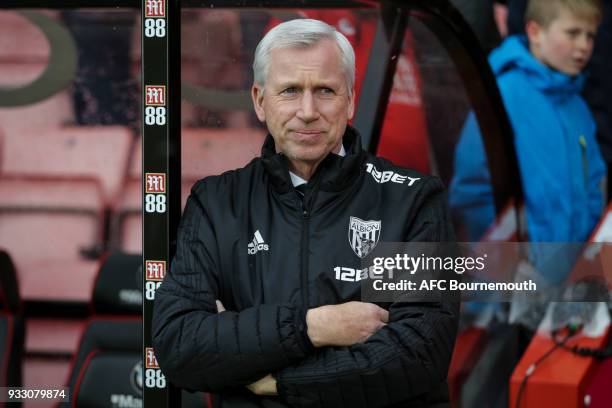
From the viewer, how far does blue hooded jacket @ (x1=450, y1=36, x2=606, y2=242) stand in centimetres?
313

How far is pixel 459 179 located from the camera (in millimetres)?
3230

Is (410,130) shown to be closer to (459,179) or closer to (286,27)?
(459,179)

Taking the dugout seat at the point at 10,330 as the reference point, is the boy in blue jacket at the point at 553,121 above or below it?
above

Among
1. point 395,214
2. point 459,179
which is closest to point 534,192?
point 459,179

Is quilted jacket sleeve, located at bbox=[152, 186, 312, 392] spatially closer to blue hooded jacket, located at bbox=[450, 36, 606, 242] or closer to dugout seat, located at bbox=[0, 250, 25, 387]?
blue hooded jacket, located at bbox=[450, 36, 606, 242]

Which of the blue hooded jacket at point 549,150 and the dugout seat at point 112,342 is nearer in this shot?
the blue hooded jacket at point 549,150

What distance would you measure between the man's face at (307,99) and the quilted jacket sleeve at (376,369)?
413 millimetres

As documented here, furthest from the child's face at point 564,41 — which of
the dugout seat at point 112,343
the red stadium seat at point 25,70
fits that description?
the red stadium seat at point 25,70

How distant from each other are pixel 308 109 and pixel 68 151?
5.39ft

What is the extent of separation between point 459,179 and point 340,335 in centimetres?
116

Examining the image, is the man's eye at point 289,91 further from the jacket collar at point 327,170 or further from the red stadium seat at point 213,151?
the red stadium seat at point 213,151

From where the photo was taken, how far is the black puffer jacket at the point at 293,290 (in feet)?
7.11

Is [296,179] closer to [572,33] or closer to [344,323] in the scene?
[344,323]

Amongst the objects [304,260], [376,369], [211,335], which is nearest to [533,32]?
[304,260]
